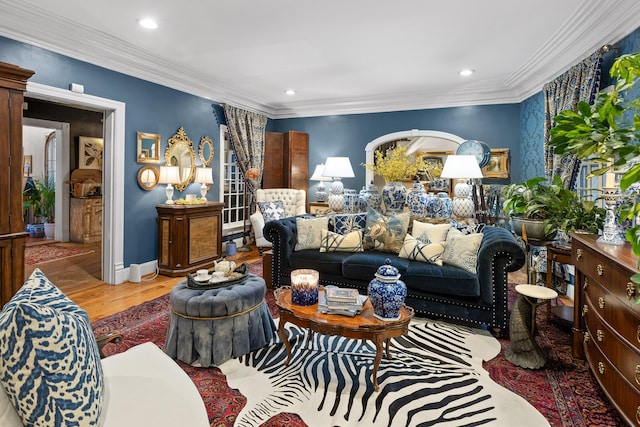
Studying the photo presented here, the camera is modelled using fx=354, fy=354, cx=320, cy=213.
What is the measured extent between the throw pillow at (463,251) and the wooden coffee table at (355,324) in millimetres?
1040

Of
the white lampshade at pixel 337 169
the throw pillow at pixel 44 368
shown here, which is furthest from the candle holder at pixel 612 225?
the throw pillow at pixel 44 368

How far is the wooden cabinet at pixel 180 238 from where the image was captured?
4.56 m

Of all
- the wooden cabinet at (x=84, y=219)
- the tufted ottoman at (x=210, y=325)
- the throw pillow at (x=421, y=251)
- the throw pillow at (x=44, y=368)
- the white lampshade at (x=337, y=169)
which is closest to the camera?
the throw pillow at (x=44, y=368)

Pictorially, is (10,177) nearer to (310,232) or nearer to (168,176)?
(168,176)

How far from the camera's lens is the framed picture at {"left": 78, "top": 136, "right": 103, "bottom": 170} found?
697 cm

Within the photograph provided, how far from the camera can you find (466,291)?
2967mm

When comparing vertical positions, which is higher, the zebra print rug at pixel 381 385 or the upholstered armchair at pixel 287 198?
the upholstered armchair at pixel 287 198

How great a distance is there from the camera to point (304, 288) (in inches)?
94.9

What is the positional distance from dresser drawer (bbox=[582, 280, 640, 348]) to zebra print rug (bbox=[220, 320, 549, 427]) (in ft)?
2.08

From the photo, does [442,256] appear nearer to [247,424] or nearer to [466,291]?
A: [466,291]

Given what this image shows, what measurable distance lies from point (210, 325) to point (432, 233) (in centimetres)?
222

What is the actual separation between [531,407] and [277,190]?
5.09 m

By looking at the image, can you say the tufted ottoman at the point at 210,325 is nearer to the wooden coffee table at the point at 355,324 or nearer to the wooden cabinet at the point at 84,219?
the wooden coffee table at the point at 355,324

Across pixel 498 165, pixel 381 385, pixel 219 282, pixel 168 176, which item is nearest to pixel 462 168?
pixel 381 385
